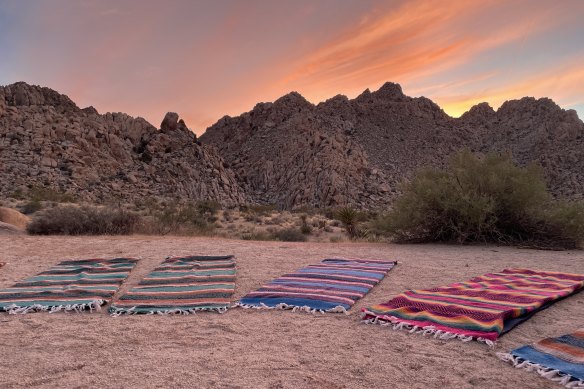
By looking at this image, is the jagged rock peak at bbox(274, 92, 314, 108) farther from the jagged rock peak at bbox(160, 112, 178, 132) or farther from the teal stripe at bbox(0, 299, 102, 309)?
the teal stripe at bbox(0, 299, 102, 309)

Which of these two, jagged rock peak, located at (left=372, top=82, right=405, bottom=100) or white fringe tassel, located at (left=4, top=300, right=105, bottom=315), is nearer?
white fringe tassel, located at (left=4, top=300, right=105, bottom=315)

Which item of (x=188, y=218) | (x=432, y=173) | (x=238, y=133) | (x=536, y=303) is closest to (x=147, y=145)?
(x=238, y=133)

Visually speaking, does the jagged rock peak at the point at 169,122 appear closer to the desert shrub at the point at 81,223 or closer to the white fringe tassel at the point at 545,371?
the desert shrub at the point at 81,223

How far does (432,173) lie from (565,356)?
1028cm

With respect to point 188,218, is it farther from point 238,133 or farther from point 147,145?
point 238,133

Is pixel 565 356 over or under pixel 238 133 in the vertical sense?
under

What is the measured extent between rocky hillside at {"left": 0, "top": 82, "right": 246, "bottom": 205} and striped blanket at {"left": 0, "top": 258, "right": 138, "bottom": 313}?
23350mm

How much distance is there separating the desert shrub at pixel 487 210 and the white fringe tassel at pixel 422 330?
7.57 metres

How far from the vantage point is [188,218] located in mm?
19406

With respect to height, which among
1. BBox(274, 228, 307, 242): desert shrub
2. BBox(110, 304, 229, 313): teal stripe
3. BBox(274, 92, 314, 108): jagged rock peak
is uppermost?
BBox(274, 92, 314, 108): jagged rock peak

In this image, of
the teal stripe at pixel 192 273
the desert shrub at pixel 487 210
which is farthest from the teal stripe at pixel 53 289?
the desert shrub at pixel 487 210

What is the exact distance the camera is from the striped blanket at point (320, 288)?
225 inches

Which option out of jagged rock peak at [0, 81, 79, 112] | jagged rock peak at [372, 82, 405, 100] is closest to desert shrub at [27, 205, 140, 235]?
jagged rock peak at [0, 81, 79, 112]

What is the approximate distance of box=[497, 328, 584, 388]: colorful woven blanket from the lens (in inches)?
136
